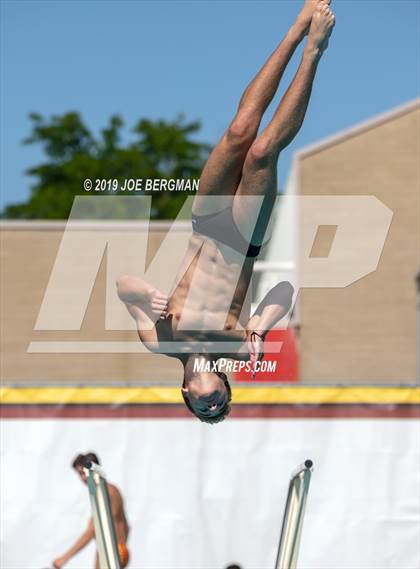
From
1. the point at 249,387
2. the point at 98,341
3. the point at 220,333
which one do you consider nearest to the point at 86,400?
the point at 249,387

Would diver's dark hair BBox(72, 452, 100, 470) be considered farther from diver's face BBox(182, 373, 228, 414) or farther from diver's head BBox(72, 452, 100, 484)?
diver's face BBox(182, 373, 228, 414)

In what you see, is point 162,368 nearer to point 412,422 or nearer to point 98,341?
point 98,341

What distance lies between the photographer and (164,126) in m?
34.1

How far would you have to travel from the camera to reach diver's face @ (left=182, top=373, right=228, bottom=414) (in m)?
6.78

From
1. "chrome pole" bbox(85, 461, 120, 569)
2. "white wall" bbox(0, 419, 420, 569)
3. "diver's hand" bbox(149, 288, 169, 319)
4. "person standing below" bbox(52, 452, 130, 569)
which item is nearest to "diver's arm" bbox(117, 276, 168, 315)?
"diver's hand" bbox(149, 288, 169, 319)

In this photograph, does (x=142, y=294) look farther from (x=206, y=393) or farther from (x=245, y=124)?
(x=245, y=124)

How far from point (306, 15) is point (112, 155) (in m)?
28.1

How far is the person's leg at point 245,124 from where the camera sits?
5.80 meters

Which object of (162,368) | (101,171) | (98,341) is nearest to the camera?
(98,341)

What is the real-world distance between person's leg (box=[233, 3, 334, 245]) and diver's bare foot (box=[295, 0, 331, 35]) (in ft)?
0.08

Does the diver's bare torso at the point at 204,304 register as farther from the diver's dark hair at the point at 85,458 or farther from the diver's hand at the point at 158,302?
the diver's dark hair at the point at 85,458

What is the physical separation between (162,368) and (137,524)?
11.5 ft

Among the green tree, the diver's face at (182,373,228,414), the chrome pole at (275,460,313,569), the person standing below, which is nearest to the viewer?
the diver's face at (182,373,228,414)

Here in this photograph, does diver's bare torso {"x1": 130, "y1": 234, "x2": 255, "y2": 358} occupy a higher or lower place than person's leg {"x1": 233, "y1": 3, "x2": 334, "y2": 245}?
lower
